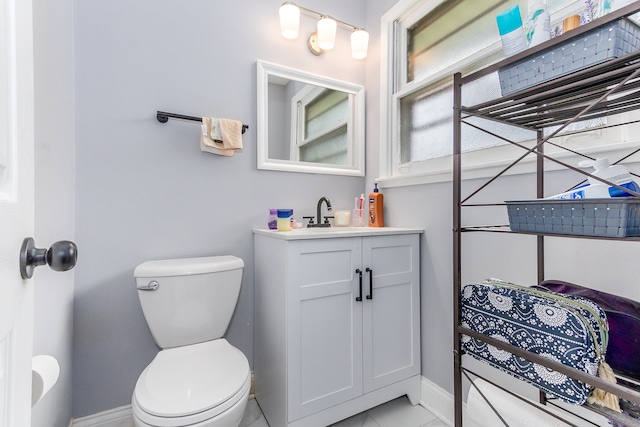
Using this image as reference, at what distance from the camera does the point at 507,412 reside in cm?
95

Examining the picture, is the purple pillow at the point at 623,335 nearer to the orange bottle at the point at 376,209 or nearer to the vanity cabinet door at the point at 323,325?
the vanity cabinet door at the point at 323,325

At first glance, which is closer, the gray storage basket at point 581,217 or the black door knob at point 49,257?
the black door knob at point 49,257

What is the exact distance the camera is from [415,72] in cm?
182

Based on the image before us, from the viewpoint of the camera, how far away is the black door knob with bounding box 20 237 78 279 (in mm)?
442

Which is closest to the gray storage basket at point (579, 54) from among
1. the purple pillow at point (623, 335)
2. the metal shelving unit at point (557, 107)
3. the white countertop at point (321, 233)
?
the metal shelving unit at point (557, 107)

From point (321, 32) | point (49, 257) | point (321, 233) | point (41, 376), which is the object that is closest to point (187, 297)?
point (321, 233)

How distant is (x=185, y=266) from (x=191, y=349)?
37 cm

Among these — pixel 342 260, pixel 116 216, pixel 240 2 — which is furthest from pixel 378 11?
pixel 116 216

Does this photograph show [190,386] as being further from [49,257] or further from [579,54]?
[579,54]

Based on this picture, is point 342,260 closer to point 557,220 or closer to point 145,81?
point 557,220

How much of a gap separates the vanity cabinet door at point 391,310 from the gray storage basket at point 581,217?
0.70 m

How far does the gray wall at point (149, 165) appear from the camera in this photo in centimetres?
136

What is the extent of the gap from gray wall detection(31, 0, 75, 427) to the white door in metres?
0.65

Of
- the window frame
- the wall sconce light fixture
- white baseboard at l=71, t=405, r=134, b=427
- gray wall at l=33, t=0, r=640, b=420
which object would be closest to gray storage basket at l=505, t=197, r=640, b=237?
gray wall at l=33, t=0, r=640, b=420
